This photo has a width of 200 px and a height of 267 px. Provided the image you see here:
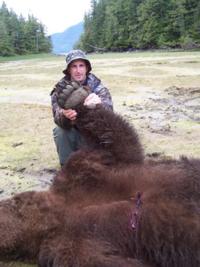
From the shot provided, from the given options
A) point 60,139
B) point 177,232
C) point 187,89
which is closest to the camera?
point 177,232

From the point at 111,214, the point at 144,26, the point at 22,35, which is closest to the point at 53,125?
the point at 111,214

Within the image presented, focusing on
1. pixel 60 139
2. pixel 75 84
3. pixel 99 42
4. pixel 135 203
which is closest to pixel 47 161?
pixel 60 139

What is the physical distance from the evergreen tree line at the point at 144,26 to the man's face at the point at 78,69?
164 ft

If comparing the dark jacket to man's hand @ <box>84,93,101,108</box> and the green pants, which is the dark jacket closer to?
the green pants

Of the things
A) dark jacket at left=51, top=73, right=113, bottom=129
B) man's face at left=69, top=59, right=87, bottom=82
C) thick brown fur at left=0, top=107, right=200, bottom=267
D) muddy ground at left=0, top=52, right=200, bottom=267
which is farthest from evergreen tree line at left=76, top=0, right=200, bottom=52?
thick brown fur at left=0, top=107, right=200, bottom=267

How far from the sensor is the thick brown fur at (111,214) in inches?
101

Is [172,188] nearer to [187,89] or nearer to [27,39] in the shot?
[187,89]

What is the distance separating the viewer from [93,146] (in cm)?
337

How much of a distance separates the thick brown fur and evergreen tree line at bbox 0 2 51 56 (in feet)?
243

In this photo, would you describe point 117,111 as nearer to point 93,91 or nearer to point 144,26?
point 93,91

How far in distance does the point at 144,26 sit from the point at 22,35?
2422 cm

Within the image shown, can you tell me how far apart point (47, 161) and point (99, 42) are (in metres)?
80.4

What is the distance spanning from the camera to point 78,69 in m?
4.68

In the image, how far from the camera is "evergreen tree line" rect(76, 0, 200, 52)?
208 ft
